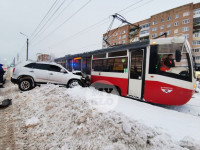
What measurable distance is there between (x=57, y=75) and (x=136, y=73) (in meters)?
5.36

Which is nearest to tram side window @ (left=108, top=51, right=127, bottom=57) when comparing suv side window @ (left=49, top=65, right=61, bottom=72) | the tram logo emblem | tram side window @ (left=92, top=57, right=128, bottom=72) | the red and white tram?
the red and white tram

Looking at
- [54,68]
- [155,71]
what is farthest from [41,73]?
[155,71]

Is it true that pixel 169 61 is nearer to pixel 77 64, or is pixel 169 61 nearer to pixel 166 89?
pixel 166 89

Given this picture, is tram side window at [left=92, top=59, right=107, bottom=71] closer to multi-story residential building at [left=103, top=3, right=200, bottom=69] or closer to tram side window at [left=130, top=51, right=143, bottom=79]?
tram side window at [left=130, top=51, right=143, bottom=79]

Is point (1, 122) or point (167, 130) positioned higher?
point (167, 130)

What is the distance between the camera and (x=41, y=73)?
23.4 feet

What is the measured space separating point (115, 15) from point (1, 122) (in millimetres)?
9522

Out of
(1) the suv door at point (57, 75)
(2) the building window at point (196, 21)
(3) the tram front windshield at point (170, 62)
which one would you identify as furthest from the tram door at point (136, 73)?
(2) the building window at point (196, 21)

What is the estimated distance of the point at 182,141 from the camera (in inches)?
71.1

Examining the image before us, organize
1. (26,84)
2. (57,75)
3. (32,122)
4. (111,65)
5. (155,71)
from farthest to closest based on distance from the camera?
(57,75) < (26,84) < (111,65) < (155,71) < (32,122)

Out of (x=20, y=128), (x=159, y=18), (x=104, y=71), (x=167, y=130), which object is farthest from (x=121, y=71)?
(x=159, y=18)

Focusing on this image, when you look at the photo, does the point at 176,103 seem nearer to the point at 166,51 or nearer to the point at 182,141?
the point at 166,51

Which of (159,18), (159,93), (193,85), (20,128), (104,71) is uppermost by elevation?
(159,18)

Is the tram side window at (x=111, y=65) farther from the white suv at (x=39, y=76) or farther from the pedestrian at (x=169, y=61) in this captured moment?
the pedestrian at (x=169, y=61)
